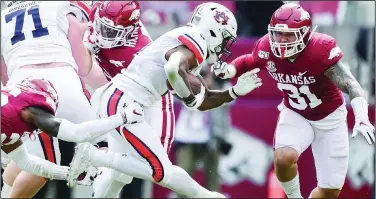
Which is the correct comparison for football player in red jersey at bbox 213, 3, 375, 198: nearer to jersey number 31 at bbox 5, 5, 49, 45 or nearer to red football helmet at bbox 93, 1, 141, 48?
red football helmet at bbox 93, 1, 141, 48

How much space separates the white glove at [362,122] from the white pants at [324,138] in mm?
673

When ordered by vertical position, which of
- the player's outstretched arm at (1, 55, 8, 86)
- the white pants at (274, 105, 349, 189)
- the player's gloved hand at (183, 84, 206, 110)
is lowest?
the white pants at (274, 105, 349, 189)

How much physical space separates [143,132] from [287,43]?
1096 mm

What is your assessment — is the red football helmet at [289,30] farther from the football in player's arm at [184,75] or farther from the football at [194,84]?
the football at [194,84]

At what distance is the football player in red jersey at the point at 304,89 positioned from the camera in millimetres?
6809

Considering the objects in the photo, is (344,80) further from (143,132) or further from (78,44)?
(78,44)

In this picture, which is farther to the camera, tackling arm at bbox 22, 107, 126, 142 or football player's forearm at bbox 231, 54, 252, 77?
football player's forearm at bbox 231, 54, 252, 77

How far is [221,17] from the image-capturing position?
6.68 meters

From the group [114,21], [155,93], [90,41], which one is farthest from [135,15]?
[155,93]

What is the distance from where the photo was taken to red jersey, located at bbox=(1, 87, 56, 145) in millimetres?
6293

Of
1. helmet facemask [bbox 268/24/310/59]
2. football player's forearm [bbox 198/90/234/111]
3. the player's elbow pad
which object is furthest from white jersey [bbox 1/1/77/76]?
helmet facemask [bbox 268/24/310/59]

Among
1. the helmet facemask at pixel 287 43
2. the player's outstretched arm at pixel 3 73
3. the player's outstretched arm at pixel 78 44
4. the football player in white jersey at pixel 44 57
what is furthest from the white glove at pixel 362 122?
the player's outstretched arm at pixel 3 73

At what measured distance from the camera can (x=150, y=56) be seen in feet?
21.8

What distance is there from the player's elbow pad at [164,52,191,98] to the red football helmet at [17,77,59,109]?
0.73 m
